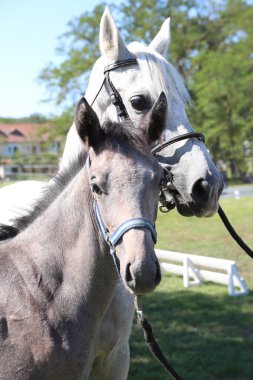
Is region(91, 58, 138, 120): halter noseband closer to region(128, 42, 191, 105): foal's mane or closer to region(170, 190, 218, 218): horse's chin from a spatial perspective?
region(128, 42, 191, 105): foal's mane

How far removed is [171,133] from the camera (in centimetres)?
304

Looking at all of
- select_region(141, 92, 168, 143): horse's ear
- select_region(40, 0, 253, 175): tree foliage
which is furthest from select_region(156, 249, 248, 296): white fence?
select_region(40, 0, 253, 175): tree foliage

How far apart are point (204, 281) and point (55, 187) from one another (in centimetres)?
671

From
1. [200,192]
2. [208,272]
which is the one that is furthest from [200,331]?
[200,192]

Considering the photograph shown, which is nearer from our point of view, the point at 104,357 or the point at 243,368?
the point at 104,357

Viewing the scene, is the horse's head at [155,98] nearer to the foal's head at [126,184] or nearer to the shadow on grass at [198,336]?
the foal's head at [126,184]

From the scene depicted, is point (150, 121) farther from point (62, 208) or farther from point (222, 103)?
point (222, 103)

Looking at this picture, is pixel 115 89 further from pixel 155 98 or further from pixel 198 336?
pixel 198 336

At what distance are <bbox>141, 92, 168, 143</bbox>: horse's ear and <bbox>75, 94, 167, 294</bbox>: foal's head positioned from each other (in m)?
0.02

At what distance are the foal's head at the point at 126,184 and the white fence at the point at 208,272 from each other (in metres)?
6.02

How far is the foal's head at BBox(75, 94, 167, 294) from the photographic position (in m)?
2.09

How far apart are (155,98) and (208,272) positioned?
20.1 ft

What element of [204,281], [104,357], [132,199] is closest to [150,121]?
[132,199]

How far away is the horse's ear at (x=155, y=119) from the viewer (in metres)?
2.49
